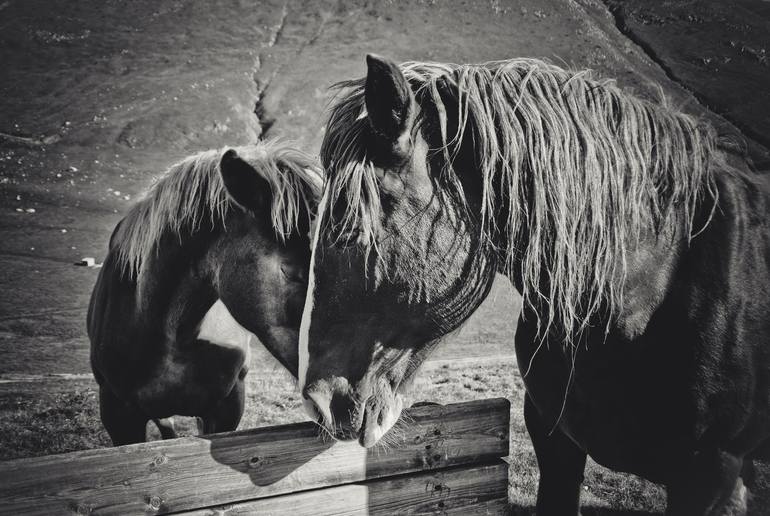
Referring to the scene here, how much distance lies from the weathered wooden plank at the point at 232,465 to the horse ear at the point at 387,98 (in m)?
1.47

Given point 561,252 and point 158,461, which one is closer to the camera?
point 561,252

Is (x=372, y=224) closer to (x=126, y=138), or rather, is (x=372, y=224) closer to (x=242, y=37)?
(x=126, y=138)

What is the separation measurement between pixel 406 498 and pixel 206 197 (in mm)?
2147

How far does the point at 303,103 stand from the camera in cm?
3300

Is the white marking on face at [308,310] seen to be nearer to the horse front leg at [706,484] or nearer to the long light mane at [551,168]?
the long light mane at [551,168]

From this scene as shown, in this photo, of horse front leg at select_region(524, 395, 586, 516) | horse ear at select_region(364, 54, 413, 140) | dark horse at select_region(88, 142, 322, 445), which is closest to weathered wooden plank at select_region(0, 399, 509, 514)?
horse front leg at select_region(524, 395, 586, 516)

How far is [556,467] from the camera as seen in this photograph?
269 cm

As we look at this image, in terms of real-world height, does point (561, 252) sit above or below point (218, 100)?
above

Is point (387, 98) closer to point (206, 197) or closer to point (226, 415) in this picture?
point (206, 197)

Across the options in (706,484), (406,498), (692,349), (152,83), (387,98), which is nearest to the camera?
(387,98)

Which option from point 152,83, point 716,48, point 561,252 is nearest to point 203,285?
point 561,252

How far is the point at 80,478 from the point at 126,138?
101ft

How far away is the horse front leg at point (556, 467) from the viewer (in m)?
2.65

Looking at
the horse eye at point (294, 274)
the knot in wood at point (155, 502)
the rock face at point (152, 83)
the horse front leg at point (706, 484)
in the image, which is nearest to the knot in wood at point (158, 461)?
the knot in wood at point (155, 502)
